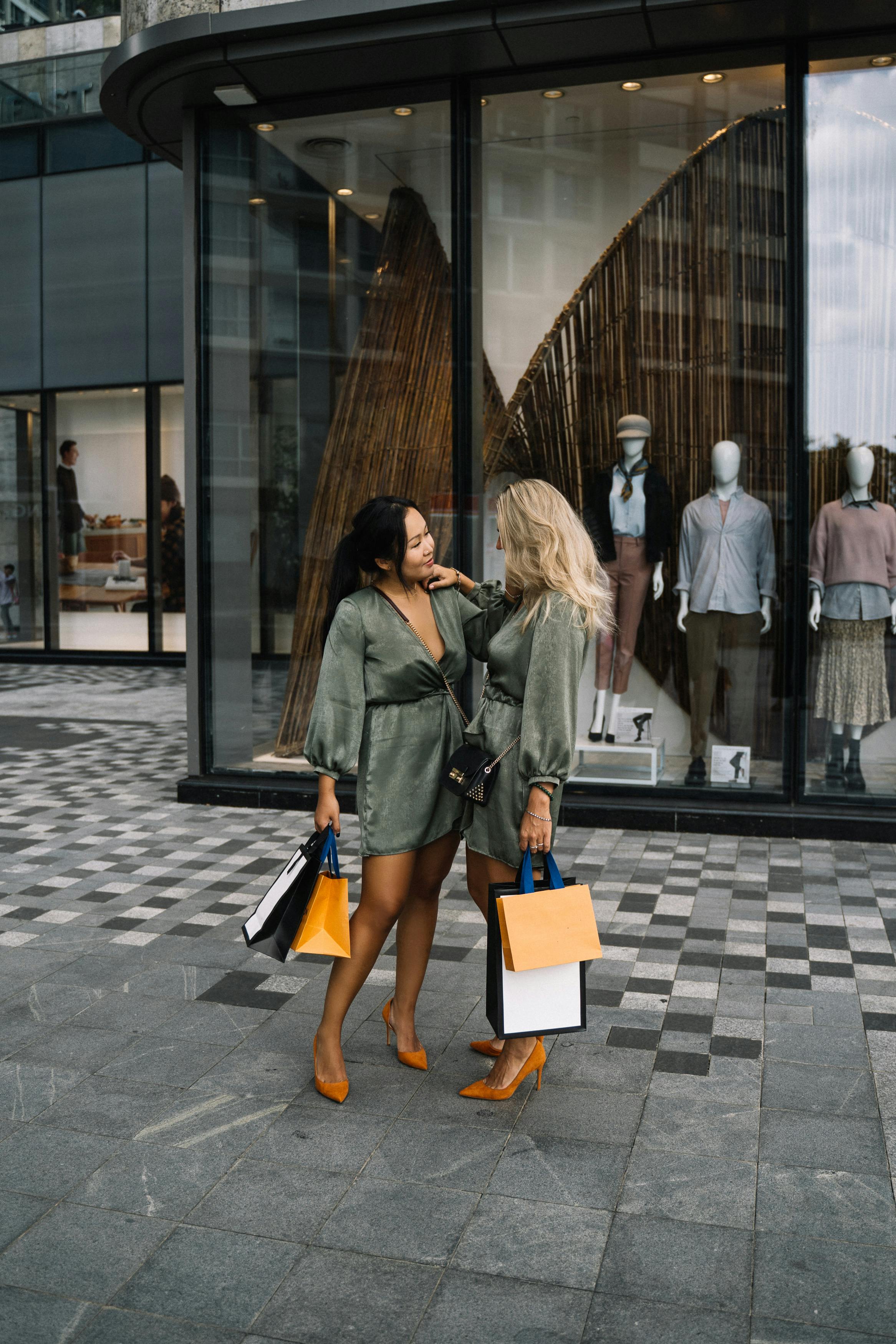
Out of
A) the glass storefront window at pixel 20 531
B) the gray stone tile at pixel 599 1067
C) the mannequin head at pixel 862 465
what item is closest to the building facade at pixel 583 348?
the mannequin head at pixel 862 465

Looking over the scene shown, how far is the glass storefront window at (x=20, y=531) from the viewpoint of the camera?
1756 centimetres

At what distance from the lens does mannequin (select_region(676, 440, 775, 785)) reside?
271 inches

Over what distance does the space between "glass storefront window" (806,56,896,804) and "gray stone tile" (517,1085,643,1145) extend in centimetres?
372

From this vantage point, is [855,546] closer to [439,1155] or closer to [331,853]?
[331,853]

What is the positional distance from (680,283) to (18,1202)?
6197 mm

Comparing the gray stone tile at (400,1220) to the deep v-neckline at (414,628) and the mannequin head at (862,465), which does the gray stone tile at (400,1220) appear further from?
the mannequin head at (862,465)

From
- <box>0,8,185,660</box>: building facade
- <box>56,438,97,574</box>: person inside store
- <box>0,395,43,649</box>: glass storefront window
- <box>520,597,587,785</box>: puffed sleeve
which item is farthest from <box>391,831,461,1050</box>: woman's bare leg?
<box>0,395,43,649</box>: glass storefront window

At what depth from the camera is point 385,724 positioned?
340cm

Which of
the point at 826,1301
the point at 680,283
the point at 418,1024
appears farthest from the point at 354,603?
the point at 680,283

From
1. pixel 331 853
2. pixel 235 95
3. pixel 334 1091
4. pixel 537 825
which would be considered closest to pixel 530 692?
pixel 537 825

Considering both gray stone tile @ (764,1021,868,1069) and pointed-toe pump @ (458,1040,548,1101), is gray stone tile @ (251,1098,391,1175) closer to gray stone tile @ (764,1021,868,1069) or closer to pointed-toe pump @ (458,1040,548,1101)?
pointed-toe pump @ (458,1040,548,1101)

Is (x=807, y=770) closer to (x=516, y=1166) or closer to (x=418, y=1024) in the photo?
(x=418, y=1024)

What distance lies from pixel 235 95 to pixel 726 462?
3.55 m

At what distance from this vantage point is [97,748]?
9.52 meters
